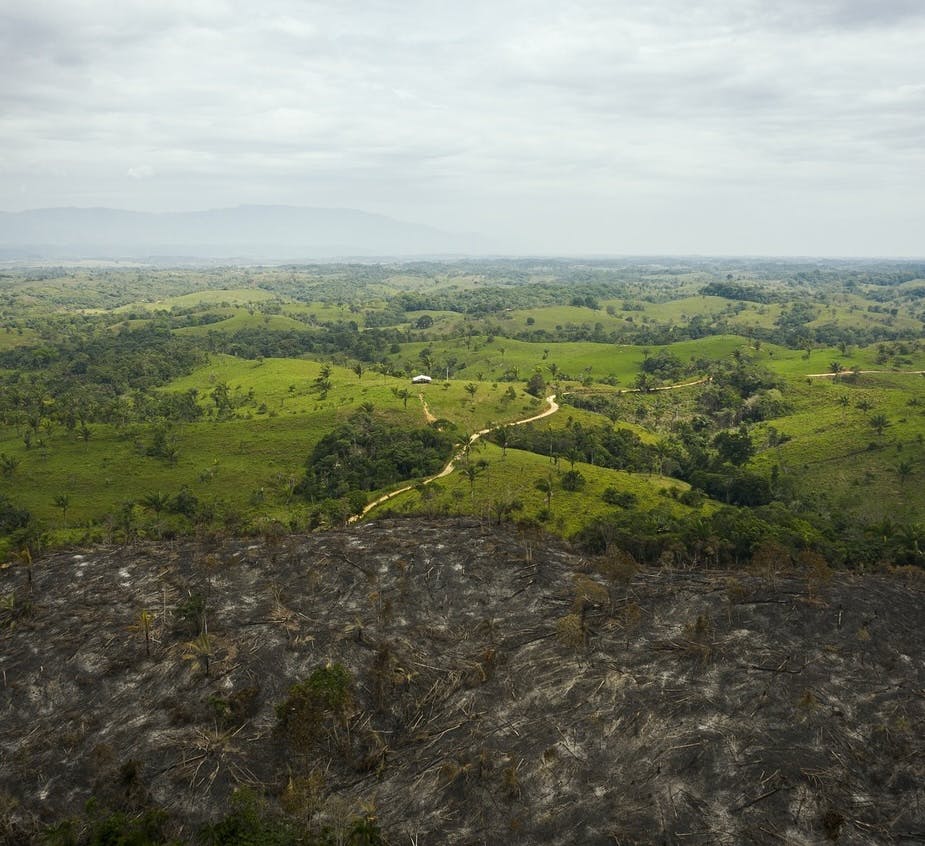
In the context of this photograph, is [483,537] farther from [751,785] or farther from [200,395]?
[200,395]

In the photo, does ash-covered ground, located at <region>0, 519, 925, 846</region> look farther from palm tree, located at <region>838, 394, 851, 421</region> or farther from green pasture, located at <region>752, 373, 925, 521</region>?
palm tree, located at <region>838, 394, 851, 421</region>

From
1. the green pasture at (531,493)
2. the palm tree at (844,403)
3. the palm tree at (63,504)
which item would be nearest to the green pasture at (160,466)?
the palm tree at (63,504)

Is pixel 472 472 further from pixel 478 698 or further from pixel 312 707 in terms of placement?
pixel 312 707

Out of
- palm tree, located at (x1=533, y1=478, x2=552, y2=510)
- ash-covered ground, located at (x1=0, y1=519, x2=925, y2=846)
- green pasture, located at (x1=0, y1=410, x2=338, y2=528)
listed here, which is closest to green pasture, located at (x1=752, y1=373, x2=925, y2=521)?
palm tree, located at (x1=533, y1=478, x2=552, y2=510)

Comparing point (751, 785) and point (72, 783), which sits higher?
point (751, 785)

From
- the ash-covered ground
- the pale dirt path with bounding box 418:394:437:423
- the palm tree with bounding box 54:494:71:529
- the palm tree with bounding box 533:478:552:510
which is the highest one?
the pale dirt path with bounding box 418:394:437:423

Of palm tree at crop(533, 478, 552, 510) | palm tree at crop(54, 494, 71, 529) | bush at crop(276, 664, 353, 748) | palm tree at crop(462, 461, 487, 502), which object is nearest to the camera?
bush at crop(276, 664, 353, 748)

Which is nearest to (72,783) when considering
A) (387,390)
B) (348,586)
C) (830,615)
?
(348,586)

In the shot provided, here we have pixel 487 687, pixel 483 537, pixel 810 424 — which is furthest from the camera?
pixel 810 424

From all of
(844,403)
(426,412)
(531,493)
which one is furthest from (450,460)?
(844,403)
